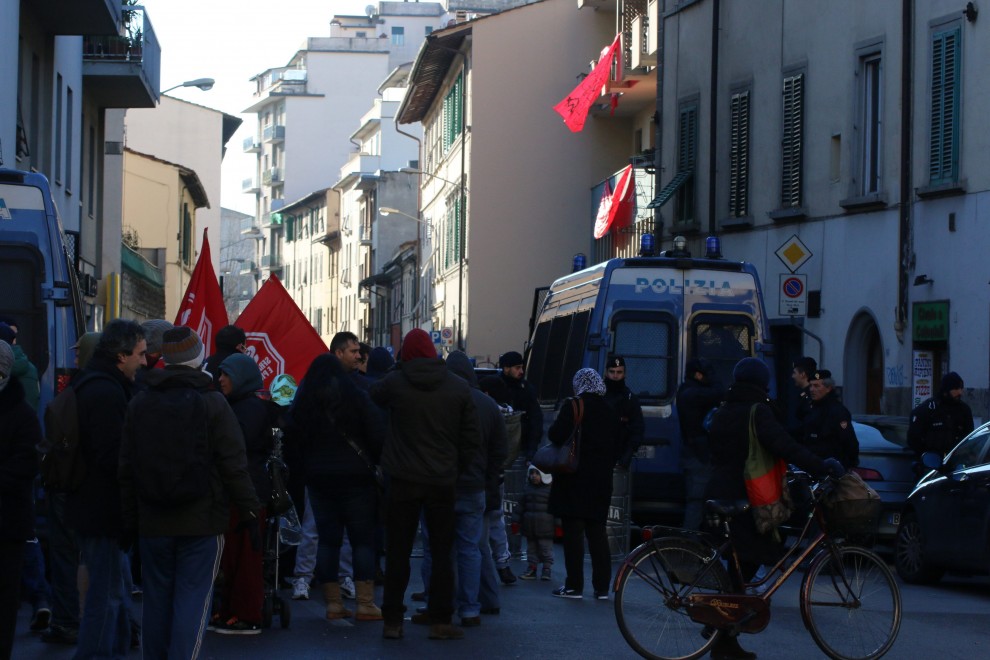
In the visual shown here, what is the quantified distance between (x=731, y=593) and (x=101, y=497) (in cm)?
341

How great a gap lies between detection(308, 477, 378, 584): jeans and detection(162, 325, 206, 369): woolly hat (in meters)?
3.13

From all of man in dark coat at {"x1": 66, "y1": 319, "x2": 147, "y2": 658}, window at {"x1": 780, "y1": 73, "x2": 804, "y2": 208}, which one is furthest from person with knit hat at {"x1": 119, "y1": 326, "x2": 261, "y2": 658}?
window at {"x1": 780, "y1": 73, "x2": 804, "y2": 208}

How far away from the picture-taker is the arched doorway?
2509cm

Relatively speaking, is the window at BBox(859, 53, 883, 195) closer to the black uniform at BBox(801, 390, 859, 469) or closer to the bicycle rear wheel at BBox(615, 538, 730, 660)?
the black uniform at BBox(801, 390, 859, 469)

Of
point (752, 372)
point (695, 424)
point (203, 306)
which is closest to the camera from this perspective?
point (752, 372)

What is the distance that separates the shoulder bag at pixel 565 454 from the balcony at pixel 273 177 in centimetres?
10540

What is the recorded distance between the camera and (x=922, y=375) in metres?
22.9

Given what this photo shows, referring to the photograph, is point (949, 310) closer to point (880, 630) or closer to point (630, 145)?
point (880, 630)

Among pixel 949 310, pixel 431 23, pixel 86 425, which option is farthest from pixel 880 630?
pixel 431 23

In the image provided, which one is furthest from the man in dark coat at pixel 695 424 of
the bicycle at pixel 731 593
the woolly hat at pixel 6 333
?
the woolly hat at pixel 6 333

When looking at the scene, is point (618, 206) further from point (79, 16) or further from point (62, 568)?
point (62, 568)

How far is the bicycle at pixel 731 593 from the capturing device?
31.0 ft

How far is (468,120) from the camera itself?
45.4 metres

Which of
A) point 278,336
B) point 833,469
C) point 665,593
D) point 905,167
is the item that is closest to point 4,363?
point 665,593
